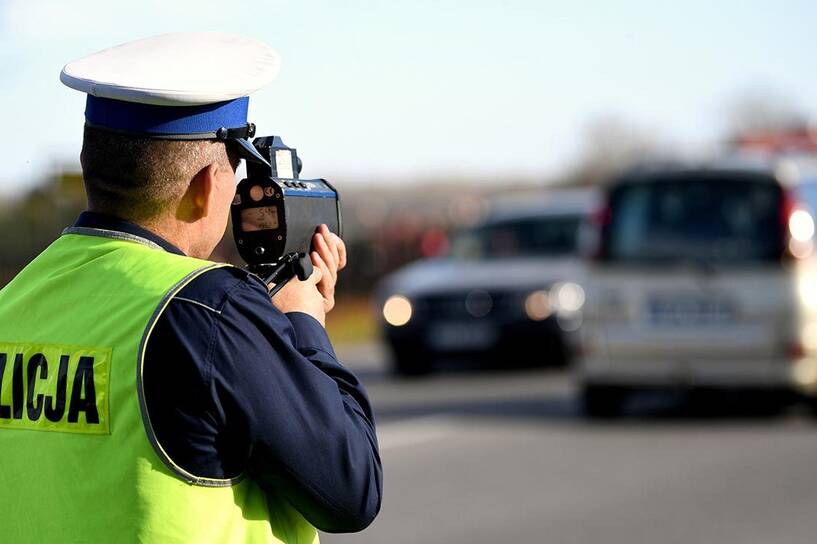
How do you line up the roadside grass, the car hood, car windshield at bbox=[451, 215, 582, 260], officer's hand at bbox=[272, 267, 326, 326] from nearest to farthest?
officer's hand at bbox=[272, 267, 326, 326] → the car hood → car windshield at bbox=[451, 215, 582, 260] → the roadside grass

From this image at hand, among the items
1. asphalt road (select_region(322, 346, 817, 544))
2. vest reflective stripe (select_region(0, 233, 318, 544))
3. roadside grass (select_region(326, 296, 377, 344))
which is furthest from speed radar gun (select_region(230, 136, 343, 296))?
roadside grass (select_region(326, 296, 377, 344))

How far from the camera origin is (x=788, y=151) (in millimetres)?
15094

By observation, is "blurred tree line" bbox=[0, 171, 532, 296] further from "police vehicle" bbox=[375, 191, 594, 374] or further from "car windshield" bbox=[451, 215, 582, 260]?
"police vehicle" bbox=[375, 191, 594, 374]

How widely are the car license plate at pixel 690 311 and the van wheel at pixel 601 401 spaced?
0.79 meters

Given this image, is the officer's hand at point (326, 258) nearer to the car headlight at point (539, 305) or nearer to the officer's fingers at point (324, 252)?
the officer's fingers at point (324, 252)

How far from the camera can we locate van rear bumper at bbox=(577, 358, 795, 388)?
35.9 feet

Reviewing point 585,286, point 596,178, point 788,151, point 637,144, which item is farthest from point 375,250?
point 637,144

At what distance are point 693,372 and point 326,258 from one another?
28.8 ft

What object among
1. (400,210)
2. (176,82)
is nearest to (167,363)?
(176,82)

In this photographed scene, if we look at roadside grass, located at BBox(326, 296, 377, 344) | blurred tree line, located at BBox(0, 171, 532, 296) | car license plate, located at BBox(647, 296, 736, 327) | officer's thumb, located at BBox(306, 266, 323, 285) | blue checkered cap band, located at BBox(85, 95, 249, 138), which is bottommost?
roadside grass, located at BBox(326, 296, 377, 344)

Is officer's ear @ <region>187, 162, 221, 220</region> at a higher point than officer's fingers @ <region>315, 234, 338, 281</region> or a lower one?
higher

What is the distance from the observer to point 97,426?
229 cm

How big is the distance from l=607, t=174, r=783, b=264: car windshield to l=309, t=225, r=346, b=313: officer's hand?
8.75 meters

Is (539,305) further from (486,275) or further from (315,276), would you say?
(315,276)
